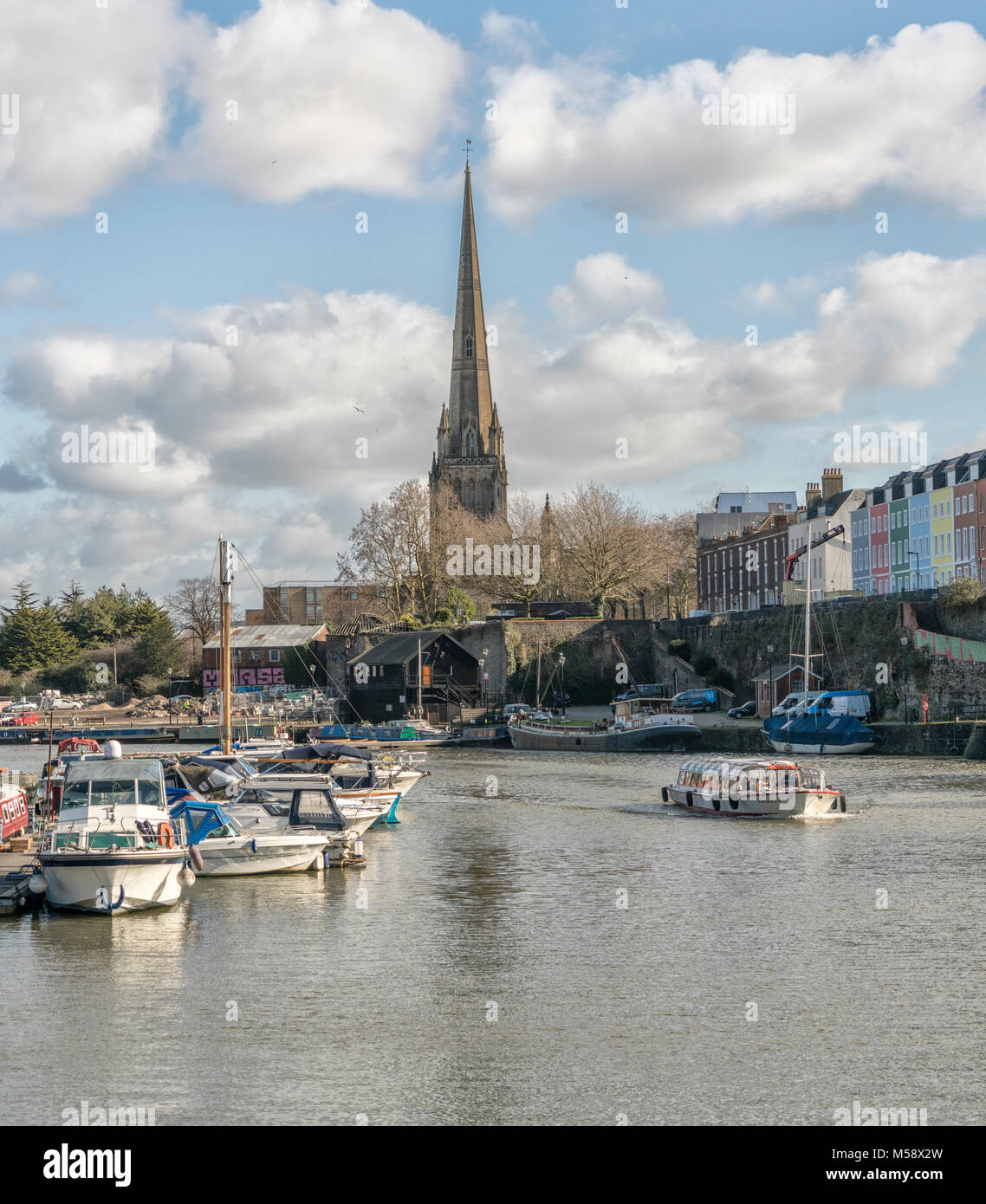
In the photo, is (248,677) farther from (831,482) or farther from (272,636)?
(831,482)

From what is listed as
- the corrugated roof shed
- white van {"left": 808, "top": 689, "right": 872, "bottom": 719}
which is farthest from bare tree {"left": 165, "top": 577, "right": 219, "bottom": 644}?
white van {"left": 808, "top": 689, "right": 872, "bottom": 719}

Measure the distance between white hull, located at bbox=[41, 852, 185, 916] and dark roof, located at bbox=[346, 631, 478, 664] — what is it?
69.8 meters

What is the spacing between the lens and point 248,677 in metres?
125

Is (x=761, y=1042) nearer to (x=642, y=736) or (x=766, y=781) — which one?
(x=766, y=781)

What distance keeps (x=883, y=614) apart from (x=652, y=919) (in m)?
54.4

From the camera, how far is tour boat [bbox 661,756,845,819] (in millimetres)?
42344

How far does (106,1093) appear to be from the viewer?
591 inches

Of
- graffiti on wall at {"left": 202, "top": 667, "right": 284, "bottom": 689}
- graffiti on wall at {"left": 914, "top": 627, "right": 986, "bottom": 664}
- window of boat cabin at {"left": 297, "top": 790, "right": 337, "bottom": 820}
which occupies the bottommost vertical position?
window of boat cabin at {"left": 297, "top": 790, "right": 337, "bottom": 820}

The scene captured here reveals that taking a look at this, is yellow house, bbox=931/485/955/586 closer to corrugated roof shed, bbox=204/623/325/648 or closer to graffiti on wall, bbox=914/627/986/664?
graffiti on wall, bbox=914/627/986/664

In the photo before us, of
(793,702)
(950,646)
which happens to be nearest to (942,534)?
(950,646)

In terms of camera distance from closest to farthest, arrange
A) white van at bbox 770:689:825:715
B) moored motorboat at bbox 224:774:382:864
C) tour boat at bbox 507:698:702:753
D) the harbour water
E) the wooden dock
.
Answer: the harbour water
the wooden dock
moored motorboat at bbox 224:774:382:864
white van at bbox 770:689:825:715
tour boat at bbox 507:698:702:753

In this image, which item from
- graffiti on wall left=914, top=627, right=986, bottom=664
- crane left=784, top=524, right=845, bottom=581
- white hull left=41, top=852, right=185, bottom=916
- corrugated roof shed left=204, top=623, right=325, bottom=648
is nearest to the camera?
white hull left=41, top=852, right=185, bottom=916

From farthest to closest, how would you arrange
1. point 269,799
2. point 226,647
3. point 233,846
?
point 226,647 → point 269,799 → point 233,846

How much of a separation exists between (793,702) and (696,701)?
38.8 feet
